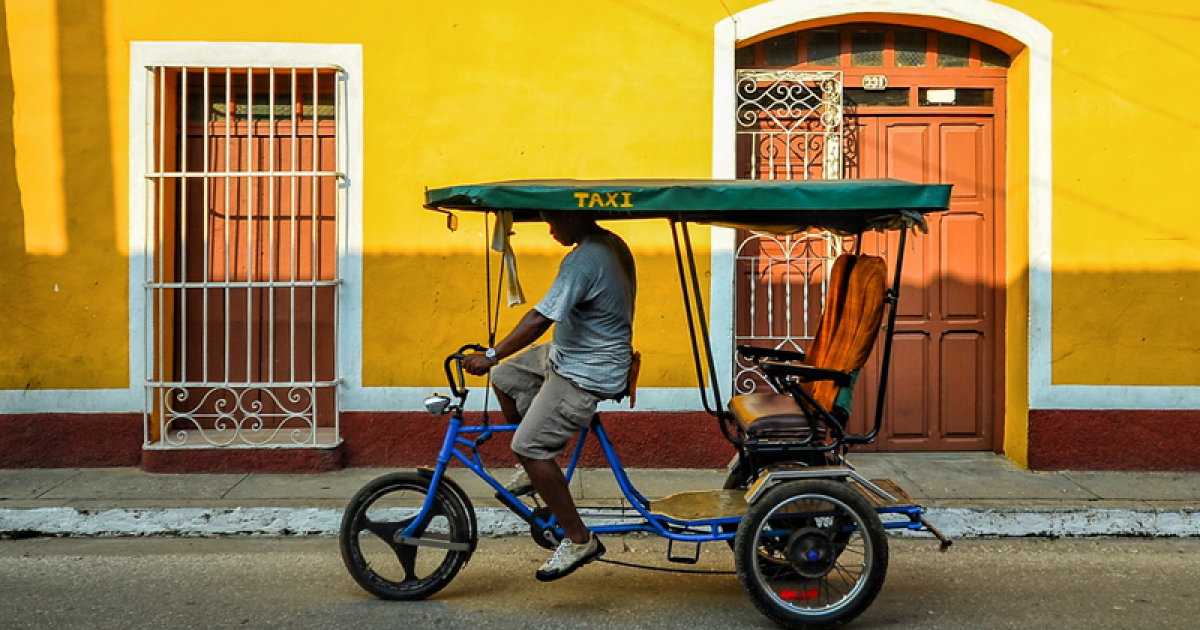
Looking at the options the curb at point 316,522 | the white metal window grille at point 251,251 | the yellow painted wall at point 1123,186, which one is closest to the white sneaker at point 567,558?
the curb at point 316,522

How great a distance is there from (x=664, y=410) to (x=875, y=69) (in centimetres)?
280

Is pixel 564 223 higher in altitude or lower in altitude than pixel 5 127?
lower

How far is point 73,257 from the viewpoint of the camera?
710 cm

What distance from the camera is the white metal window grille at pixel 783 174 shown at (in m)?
7.28

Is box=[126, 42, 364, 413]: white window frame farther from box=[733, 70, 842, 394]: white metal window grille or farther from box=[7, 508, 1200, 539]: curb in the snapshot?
box=[733, 70, 842, 394]: white metal window grille

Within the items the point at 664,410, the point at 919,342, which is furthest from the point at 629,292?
the point at 919,342

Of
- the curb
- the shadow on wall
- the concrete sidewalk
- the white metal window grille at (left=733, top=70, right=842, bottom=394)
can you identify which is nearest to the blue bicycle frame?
the concrete sidewalk

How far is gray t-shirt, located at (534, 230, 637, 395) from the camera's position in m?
4.45

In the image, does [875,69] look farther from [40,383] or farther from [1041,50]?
[40,383]

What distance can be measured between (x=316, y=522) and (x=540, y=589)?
1772mm

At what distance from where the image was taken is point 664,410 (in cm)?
718

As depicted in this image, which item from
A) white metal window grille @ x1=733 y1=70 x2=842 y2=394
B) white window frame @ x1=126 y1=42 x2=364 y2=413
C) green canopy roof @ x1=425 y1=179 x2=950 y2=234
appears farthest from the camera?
white metal window grille @ x1=733 y1=70 x2=842 y2=394

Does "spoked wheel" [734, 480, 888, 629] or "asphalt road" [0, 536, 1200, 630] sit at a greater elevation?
"spoked wheel" [734, 480, 888, 629]

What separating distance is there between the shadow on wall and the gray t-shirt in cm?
397
